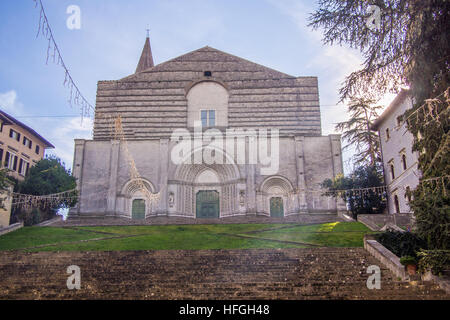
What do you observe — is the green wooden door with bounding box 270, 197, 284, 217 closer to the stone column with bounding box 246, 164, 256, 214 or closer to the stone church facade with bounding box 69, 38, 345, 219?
the stone church facade with bounding box 69, 38, 345, 219

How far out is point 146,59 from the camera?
44.7 m

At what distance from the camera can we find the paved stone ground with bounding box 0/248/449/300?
1357 centimetres

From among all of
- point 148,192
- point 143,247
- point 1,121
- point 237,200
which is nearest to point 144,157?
point 148,192

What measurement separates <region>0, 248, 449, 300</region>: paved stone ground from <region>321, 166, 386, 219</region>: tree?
10571 mm

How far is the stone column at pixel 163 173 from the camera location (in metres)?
30.8

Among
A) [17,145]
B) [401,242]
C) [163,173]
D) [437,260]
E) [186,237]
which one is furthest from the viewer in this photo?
[17,145]

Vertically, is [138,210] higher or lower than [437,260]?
higher

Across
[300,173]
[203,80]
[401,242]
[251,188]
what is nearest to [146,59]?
[203,80]

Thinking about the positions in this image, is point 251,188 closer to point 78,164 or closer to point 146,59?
point 78,164

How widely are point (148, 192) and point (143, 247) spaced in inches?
490

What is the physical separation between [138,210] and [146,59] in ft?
59.6

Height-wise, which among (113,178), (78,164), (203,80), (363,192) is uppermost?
Answer: (203,80)
